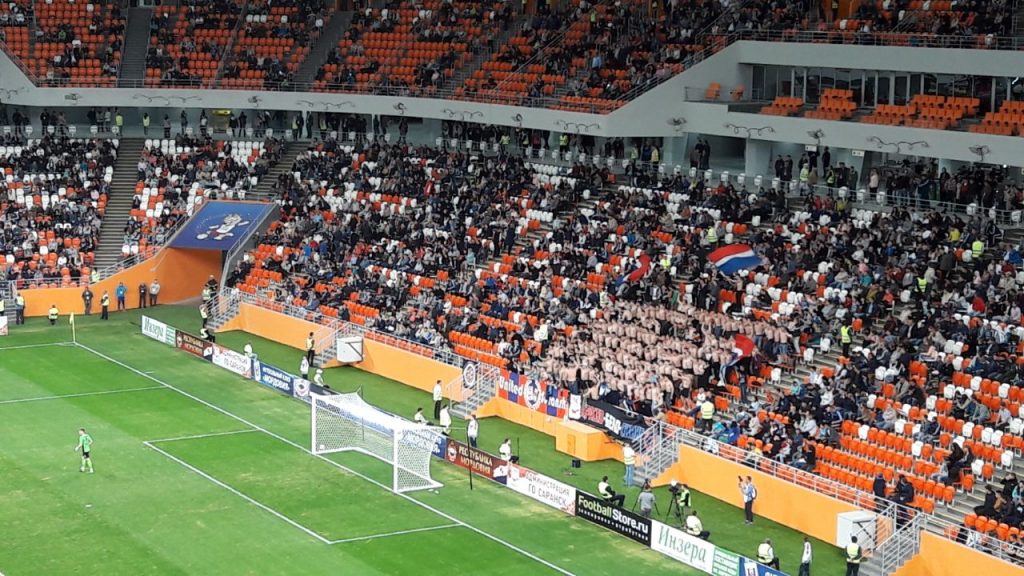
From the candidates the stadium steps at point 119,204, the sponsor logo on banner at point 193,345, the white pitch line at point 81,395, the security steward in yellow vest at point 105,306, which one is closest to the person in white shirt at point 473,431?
the white pitch line at point 81,395

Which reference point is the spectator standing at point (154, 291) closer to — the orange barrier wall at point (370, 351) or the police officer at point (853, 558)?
the orange barrier wall at point (370, 351)

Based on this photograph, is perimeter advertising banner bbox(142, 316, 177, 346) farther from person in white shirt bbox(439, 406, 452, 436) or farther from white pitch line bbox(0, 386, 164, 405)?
person in white shirt bbox(439, 406, 452, 436)

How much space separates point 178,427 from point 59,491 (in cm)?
666

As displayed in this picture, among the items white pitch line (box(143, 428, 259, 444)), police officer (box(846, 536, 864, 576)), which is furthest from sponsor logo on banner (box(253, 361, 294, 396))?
police officer (box(846, 536, 864, 576))

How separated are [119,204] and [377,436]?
29.2 meters

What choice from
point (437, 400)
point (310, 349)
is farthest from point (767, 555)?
point (310, 349)

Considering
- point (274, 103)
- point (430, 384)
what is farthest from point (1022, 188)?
point (274, 103)

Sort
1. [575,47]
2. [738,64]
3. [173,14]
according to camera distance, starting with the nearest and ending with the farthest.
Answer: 1. [738,64]
2. [575,47]
3. [173,14]

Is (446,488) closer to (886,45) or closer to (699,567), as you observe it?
(699,567)

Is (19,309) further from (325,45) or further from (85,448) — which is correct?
(85,448)

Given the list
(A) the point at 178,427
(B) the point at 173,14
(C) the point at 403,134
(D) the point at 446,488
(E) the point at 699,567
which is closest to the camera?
(E) the point at 699,567

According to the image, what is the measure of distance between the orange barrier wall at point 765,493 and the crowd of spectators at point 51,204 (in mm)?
31044

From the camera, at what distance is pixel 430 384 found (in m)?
51.2

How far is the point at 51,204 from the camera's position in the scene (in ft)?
219
